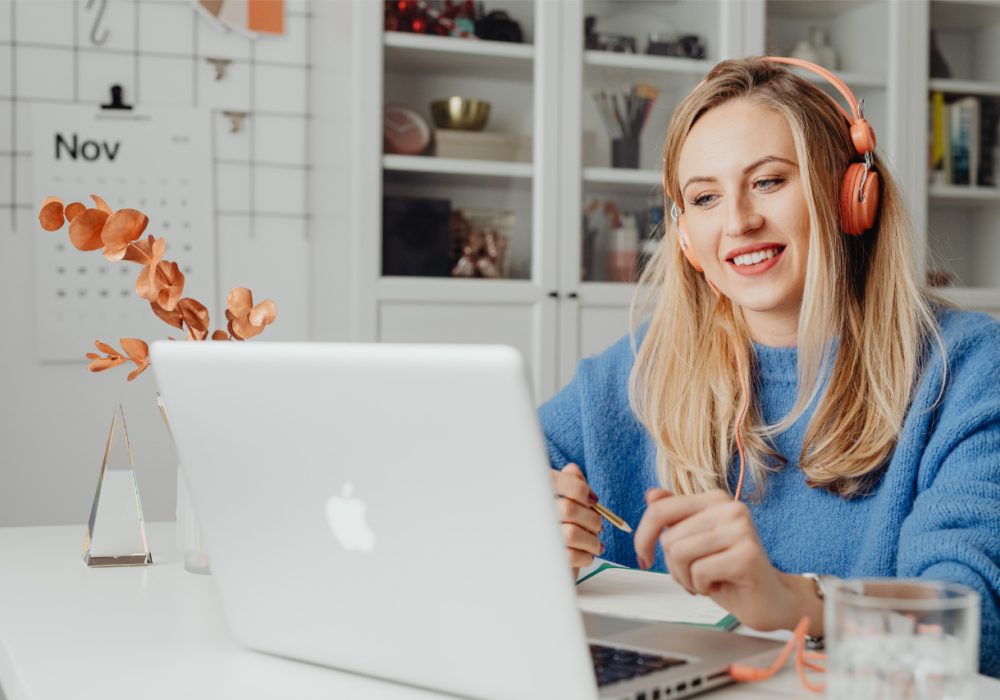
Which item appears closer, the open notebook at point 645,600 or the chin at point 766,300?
the open notebook at point 645,600

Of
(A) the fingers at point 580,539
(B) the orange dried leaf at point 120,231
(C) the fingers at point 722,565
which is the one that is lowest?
(A) the fingers at point 580,539

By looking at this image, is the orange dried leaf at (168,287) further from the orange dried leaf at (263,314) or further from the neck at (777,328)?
the neck at (777,328)

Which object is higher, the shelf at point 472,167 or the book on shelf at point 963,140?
the book on shelf at point 963,140

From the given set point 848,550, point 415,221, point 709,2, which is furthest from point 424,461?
point 709,2

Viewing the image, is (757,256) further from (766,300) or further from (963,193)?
(963,193)

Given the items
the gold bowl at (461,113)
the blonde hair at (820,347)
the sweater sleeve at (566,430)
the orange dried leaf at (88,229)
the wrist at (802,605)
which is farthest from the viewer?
the gold bowl at (461,113)

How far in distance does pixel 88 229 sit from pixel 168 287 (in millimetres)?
102

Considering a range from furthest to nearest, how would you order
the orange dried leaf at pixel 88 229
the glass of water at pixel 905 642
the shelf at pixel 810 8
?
the shelf at pixel 810 8, the orange dried leaf at pixel 88 229, the glass of water at pixel 905 642

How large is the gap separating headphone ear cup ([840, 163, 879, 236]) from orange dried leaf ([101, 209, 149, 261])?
823mm

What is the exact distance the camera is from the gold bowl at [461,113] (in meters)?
2.26

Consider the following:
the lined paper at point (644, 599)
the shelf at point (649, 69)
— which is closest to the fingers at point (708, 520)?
the lined paper at point (644, 599)

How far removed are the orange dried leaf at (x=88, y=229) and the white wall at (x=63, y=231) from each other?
121 centimetres

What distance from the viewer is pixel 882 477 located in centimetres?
108

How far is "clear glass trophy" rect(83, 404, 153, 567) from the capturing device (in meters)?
1.03
